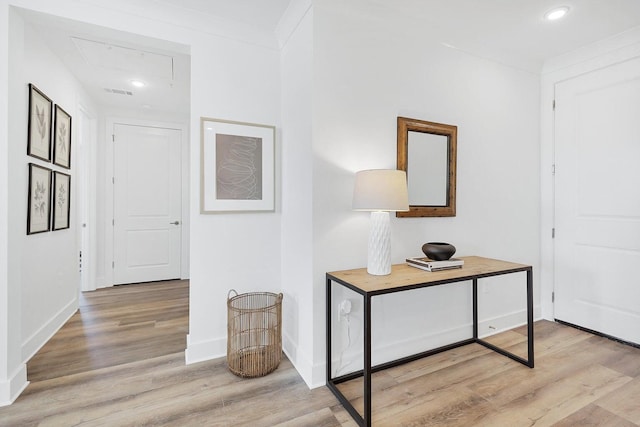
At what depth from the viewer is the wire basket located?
2.02m

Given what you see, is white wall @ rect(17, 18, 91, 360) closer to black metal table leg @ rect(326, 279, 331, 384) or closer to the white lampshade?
black metal table leg @ rect(326, 279, 331, 384)

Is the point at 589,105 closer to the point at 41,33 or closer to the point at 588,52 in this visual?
the point at 588,52

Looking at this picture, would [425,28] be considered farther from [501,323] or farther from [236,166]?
[501,323]

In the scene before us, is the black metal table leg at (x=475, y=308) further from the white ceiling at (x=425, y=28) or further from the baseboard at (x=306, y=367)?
the white ceiling at (x=425, y=28)

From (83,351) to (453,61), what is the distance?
3.69 meters

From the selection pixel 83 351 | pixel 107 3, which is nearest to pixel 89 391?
pixel 83 351

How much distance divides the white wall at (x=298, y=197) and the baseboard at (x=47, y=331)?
6.05ft

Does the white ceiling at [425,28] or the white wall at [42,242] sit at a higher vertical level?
the white ceiling at [425,28]

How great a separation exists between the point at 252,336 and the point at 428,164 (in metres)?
1.83

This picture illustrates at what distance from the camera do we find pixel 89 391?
1.84 m

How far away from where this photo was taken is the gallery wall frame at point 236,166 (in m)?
2.21

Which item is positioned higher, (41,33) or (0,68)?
(41,33)

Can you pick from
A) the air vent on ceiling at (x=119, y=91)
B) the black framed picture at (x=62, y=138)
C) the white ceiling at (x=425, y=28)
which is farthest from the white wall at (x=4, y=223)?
the air vent on ceiling at (x=119, y=91)

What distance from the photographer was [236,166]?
230 centimetres
